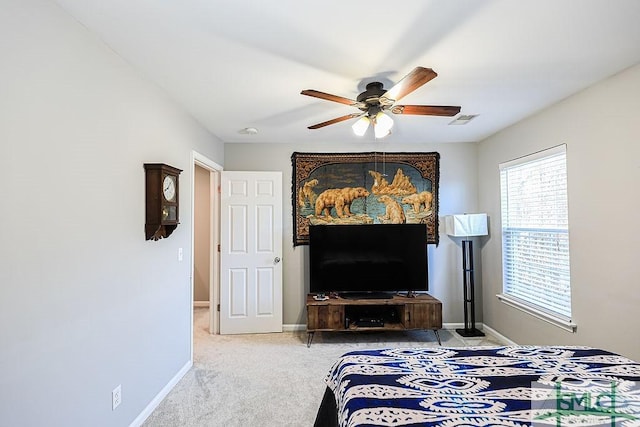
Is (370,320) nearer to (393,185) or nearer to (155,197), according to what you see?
(393,185)

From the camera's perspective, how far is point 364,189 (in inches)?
170

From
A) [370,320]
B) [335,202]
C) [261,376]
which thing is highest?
[335,202]

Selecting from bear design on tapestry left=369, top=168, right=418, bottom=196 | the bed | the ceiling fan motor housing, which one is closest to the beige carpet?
the bed

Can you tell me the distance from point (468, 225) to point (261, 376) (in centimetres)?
288

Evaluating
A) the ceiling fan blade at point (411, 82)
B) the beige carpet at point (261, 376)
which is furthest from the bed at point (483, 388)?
the ceiling fan blade at point (411, 82)

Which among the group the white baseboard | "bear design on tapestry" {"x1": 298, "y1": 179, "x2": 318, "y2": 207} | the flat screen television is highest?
"bear design on tapestry" {"x1": 298, "y1": 179, "x2": 318, "y2": 207}

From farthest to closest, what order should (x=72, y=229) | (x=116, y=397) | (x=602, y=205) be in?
(x=602, y=205)
(x=116, y=397)
(x=72, y=229)

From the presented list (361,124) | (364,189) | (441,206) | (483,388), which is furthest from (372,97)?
(441,206)

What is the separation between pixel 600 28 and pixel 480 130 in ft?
6.73

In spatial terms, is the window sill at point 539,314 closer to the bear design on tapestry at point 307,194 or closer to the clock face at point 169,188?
the bear design on tapestry at point 307,194

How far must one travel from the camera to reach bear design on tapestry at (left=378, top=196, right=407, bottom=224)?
4.30m

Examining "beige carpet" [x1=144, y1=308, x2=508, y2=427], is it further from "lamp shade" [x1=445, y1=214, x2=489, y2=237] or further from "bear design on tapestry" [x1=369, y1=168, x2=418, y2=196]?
"bear design on tapestry" [x1=369, y1=168, x2=418, y2=196]

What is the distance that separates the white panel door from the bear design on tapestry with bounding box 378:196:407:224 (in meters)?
1.38

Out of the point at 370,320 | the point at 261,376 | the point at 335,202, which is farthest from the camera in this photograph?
the point at 335,202
